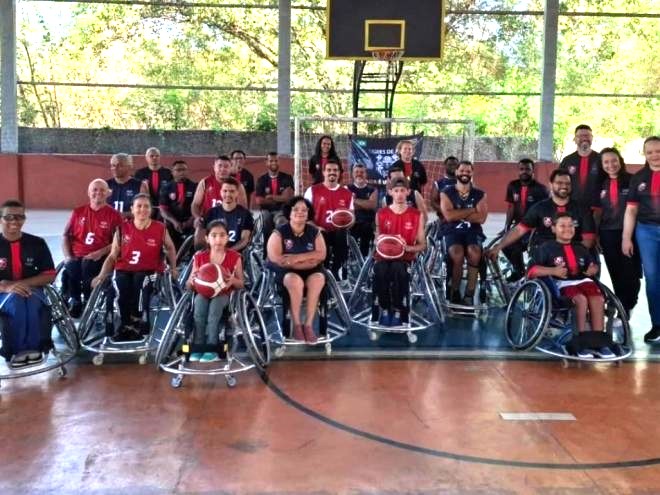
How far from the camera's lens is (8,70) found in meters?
10.5

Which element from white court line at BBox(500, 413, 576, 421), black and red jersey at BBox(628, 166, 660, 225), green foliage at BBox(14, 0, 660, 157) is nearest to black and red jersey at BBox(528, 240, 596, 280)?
black and red jersey at BBox(628, 166, 660, 225)

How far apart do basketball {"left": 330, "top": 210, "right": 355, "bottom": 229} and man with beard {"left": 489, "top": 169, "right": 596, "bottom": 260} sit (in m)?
1.07

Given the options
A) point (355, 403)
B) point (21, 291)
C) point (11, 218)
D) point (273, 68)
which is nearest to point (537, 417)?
point (355, 403)

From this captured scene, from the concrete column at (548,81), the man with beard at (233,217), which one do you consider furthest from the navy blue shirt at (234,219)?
the concrete column at (548,81)

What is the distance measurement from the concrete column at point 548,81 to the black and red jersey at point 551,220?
6955 mm

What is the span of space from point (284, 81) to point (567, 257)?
7669 mm

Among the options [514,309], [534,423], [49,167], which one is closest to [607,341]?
[514,309]

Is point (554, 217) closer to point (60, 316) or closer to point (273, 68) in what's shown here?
point (60, 316)

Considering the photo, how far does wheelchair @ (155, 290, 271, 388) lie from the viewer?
3428 mm

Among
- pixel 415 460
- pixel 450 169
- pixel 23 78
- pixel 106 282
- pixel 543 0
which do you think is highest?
pixel 543 0

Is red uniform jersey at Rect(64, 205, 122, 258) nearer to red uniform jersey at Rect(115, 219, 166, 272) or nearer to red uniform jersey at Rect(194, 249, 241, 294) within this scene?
red uniform jersey at Rect(115, 219, 166, 272)

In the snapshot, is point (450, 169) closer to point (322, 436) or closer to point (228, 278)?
point (228, 278)

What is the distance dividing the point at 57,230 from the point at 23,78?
4.30 m

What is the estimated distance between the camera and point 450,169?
21.1 feet
